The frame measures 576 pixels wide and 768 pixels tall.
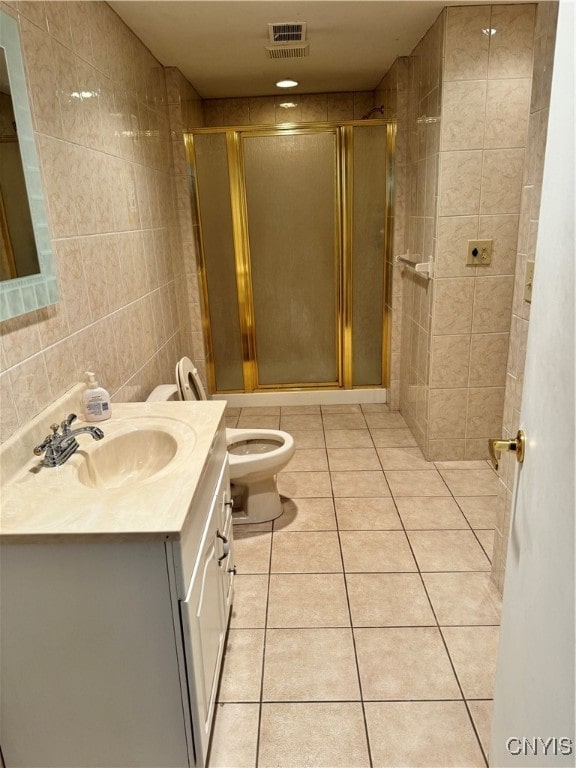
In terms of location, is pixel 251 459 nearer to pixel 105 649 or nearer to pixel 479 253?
pixel 105 649

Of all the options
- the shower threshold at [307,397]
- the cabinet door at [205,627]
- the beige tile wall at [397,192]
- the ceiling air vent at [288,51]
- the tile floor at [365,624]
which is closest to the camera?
the cabinet door at [205,627]

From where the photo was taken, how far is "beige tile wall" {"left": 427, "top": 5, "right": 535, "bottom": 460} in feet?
7.83

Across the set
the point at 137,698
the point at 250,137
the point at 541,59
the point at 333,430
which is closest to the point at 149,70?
the point at 250,137

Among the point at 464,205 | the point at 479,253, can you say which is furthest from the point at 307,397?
the point at 464,205

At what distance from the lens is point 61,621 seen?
1083mm

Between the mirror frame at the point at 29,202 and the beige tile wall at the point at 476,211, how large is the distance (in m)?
1.90

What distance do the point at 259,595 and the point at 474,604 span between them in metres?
0.80

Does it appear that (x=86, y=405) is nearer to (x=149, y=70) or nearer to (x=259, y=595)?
(x=259, y=595)

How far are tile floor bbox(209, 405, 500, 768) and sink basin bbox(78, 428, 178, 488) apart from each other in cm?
71

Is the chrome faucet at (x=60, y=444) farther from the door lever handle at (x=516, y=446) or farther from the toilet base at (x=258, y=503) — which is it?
the toilet base at (x=258, y=503)

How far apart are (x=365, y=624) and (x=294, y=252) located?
2.57 metres

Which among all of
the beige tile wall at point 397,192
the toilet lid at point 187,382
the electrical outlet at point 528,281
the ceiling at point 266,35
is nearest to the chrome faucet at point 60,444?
the toilet lid at point 187,382

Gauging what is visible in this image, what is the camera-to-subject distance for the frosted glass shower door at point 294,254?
136 inches

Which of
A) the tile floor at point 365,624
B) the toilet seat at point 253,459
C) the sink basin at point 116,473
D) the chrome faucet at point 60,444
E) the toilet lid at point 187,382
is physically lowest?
the tile floor at point 365,624
